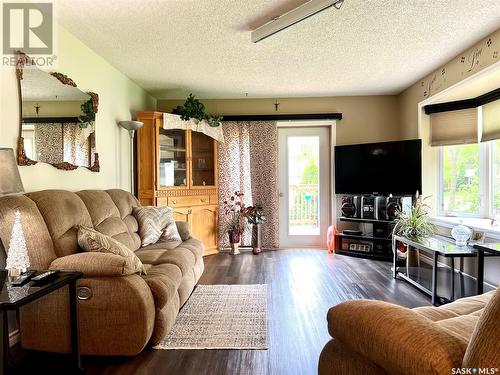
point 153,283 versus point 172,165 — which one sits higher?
point 172,165

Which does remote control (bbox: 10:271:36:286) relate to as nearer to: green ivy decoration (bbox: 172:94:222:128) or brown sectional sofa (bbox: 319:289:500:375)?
brown sectional sofa (bbox: 319:289:500:375)

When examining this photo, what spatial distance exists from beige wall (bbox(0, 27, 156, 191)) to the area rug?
154 cm

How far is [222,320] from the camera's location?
8.07 feet

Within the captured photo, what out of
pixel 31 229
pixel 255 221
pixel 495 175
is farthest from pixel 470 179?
pixel 31 229

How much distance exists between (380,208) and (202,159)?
2.71 metres

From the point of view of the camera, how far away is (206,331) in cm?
229

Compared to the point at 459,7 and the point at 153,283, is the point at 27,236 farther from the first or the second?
the point at 459,7

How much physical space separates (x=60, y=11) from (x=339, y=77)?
3141 millimetres

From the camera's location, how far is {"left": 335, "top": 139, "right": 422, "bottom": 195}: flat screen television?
408 cm

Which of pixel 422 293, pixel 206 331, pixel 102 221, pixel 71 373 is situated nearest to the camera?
pixel 71 373

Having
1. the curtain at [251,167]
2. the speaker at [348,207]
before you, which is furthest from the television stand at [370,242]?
the curtain at [251,167]

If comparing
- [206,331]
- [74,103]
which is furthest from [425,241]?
[74,103]

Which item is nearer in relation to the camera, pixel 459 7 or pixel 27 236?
pixel 27 236

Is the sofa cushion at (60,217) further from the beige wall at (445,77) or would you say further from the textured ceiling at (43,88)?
the beige wall at (445,77)
